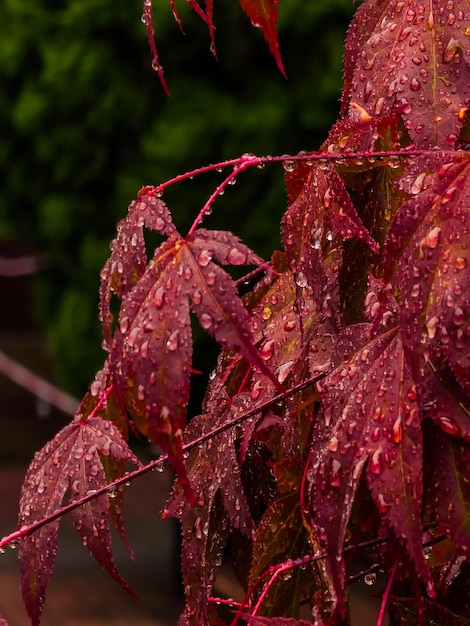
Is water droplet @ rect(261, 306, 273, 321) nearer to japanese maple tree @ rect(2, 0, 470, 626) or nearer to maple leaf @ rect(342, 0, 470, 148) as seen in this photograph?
japanese maple tree @ rect(2, 0, 470, 626)

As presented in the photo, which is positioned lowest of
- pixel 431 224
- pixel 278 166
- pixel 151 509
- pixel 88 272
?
pixel 151 509

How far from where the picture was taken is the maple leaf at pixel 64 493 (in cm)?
90

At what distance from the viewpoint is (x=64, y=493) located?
93 centimetres

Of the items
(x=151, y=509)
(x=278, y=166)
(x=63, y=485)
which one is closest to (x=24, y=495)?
(x=63, y=485)

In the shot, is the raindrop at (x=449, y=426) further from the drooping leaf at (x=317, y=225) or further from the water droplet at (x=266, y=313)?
the water droplet at (x=266, y=313)

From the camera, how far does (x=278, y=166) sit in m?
4.57

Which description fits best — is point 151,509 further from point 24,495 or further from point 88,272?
point 24,495

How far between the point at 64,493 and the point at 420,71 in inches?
18.0

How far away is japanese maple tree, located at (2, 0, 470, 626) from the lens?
0.69 metres

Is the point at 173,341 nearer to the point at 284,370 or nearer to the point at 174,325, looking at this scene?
the point at 174,325

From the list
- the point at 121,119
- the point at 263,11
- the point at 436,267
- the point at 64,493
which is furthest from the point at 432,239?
the point at 121,119

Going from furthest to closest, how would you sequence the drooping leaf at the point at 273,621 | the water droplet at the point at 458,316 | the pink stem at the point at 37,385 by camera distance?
the pink stem at the point at 37,385 < the drooping leaf at the point at 273,621 < the water droplet at the point at 458,316

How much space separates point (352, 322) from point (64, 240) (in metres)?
4.70

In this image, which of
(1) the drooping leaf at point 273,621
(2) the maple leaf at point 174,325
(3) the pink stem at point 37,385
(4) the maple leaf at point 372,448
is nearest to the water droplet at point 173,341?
(2) the maple leaf at point 174,325
